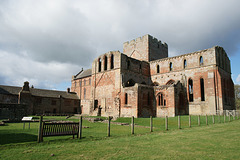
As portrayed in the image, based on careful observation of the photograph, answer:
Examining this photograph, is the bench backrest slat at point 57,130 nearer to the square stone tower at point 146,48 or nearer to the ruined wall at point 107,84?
the ruined wall at point 107,84

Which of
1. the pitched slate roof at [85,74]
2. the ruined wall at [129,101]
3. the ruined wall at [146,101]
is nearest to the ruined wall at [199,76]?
the ruined wall at [146,101]

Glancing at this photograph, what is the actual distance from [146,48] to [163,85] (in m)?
14.0

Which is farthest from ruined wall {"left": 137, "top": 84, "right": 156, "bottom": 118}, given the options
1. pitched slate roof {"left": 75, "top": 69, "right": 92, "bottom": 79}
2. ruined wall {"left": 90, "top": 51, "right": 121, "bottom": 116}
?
pitched slate roof {"left": 75, "top": 69, "right": 92, "bottom": 79}

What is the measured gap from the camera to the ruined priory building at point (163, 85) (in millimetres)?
28594

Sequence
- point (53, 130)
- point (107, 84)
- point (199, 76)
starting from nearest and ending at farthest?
point (53, 130), point (199, 76), point (107, 84)

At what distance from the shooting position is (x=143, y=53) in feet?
137

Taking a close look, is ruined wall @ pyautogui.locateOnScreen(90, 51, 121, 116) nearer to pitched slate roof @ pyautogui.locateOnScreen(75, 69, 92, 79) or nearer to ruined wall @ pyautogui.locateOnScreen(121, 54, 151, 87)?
ruined wall @ pyautogui.locateOnScreen(121, 54, 151, 87)

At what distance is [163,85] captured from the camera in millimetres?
30078

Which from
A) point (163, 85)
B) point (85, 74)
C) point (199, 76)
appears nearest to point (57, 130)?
point (163, 85)

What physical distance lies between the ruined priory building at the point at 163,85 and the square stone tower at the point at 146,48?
→ 47.8 inches

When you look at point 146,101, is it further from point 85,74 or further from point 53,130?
point 85,74

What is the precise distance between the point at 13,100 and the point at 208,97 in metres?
38.4

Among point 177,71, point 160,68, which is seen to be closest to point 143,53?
point 160,68

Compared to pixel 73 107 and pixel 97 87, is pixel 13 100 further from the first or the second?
pixel 97 87
